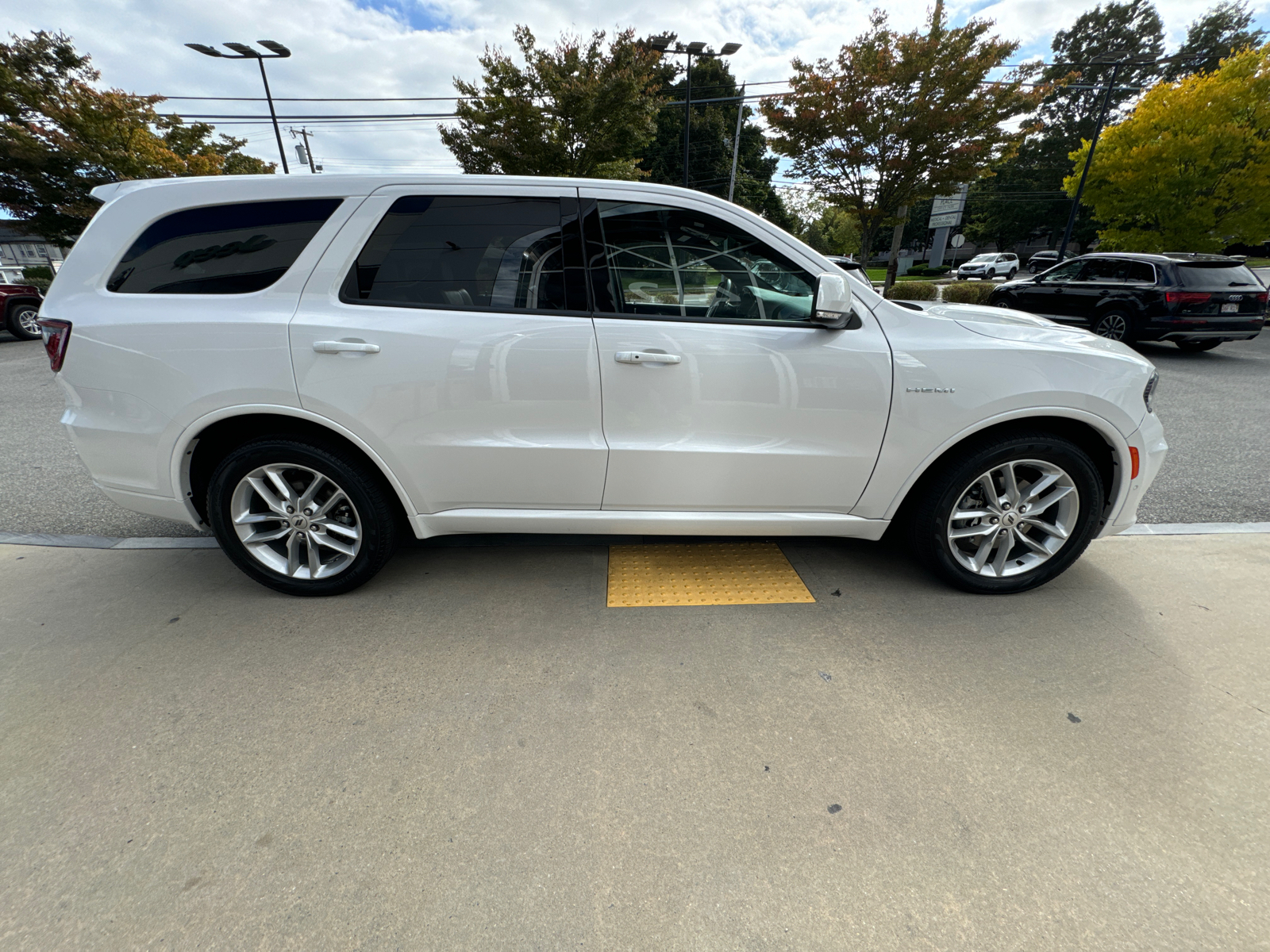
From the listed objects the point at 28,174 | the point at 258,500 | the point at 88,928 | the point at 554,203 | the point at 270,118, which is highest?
the point at 270,118

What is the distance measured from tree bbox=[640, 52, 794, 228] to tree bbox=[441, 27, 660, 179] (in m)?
20.1

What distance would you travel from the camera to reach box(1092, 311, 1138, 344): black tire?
882 cm

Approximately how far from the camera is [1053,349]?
2.45m

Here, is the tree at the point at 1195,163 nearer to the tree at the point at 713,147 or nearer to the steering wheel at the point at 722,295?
the steering wheel at the point at 722,295

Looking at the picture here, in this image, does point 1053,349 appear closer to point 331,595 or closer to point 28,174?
point 331,595

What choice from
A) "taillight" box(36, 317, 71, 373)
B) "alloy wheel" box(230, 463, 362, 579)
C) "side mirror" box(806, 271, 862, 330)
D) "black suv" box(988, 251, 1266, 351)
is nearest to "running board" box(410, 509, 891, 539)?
"alloy wheel" box(230, 463, 362, 579)

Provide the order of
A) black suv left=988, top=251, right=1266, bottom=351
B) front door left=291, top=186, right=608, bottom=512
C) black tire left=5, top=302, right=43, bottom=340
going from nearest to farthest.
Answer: front door left=291, top=186, right=608, bottom=512, black suv left=988, top=251, right=1266, bottom=351, black tire left=5, top=302, right=43, bottom=340

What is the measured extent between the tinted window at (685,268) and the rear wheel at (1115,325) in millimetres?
9082

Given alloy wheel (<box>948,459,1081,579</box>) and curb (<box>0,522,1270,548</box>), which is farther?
curb (<box>0,522,1270,548</box>)

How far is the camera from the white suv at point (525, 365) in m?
2.36

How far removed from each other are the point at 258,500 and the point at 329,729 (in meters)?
1.22

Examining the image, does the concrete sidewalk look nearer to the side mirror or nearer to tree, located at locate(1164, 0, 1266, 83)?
the side mirror

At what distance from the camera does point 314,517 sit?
2623 mm

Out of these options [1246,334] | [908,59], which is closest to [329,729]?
[1246,334]
